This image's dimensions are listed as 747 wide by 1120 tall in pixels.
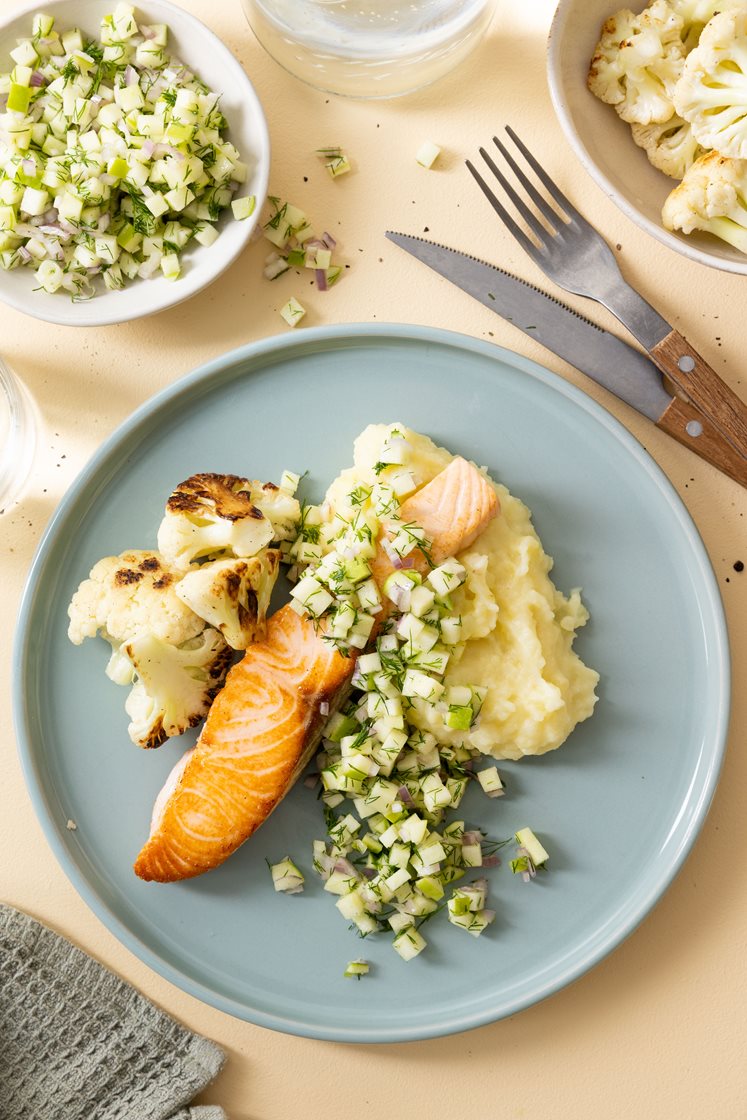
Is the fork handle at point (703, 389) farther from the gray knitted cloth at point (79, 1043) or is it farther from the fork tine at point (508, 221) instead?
the gray knitted cloth at point (79, 1043)

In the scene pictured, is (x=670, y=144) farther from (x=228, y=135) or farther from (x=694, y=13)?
(x=228, y=135)

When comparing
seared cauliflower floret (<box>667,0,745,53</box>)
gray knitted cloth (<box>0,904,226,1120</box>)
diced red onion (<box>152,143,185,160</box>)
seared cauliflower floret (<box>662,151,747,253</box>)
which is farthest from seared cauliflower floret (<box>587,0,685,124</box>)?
gray knitted cloth (<box>0,904,226,1120</box>)

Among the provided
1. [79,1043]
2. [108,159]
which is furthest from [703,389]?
[79,1043]

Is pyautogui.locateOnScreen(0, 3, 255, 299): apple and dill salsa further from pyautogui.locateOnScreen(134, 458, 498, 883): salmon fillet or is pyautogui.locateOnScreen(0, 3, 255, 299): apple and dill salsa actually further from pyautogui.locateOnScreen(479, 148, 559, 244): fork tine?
pyautogui.locateOnScreen(134, 458, 498, 883): salmon fillet

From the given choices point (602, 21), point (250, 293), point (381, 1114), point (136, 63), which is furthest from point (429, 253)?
point (381, 1114)

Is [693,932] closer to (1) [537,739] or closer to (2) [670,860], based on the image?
(2) [670,860]

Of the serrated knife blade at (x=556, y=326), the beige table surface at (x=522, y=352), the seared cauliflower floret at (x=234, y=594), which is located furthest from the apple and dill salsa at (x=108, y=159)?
the seared cauliflower floret at (x=234, y=594)
